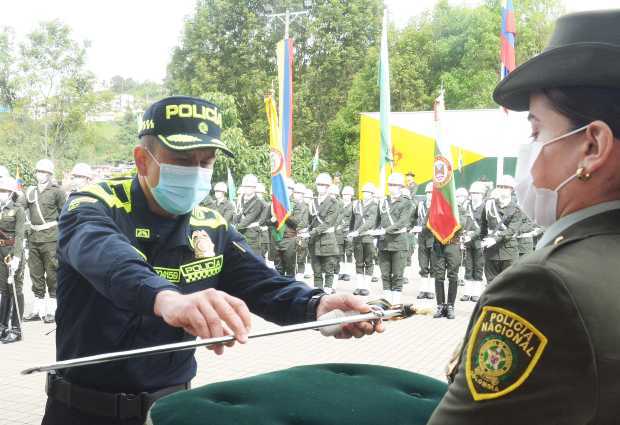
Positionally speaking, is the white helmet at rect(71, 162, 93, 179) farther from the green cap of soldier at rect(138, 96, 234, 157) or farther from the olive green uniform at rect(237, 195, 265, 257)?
the green cap of soldier at rect(138, 96, 234, 157)

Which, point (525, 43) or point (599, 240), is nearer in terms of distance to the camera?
point (599, 240)

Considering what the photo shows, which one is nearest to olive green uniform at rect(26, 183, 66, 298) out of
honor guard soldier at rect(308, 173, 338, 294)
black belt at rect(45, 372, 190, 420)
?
honor guard soldier at rect(308, 173, 338, 294)

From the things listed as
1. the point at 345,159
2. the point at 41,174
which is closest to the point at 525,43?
the point at 345,159

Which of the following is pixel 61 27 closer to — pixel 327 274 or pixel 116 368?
pixel 327 274

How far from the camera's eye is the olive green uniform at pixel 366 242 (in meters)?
14.6

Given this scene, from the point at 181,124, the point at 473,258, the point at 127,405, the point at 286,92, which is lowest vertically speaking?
the point at 473,258

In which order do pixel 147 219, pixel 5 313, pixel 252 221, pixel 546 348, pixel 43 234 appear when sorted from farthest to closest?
pixel 252 221
pixel 43 234
pixel 5 313
pixel 147 219
pixel 546 348

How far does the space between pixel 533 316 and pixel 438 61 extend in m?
41.3

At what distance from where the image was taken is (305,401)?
4.98 ft

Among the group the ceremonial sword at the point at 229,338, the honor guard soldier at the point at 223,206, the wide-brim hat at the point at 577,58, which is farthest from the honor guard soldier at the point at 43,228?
the wide-brim hat at the point at 577,58

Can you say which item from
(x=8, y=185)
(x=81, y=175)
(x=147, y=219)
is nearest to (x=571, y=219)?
(x=147, y=219)

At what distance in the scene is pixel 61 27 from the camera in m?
32.2

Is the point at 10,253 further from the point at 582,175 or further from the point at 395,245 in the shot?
the point at 582,175

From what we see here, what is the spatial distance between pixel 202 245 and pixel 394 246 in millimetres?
10149
